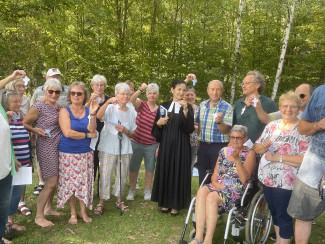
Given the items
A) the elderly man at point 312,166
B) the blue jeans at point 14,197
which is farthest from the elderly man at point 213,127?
the blue jeans at point 14,197

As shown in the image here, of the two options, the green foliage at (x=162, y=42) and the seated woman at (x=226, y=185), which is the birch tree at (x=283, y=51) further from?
the seated woman at (x=226, y=185)

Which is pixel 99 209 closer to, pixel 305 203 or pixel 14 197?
pixel 14 197

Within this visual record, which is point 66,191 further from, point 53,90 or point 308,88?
point 308,88

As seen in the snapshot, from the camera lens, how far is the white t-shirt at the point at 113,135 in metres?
3.98

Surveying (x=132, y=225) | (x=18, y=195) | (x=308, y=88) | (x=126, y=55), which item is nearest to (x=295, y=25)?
(x=126, y=55)

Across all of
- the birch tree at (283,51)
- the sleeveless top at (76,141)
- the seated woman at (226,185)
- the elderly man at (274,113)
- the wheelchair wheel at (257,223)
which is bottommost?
the wheelchair wheel at (257,223)

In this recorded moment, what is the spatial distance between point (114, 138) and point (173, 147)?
33.8 inches

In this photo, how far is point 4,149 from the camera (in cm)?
241

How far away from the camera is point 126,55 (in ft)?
33.4

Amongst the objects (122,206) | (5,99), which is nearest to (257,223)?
(122,206)

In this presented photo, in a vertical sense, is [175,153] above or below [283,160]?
below

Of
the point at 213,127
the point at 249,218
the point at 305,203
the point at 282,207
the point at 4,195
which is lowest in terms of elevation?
the point at 249,218

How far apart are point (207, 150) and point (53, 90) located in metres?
2.18

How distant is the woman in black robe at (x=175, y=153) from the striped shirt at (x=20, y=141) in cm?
172
